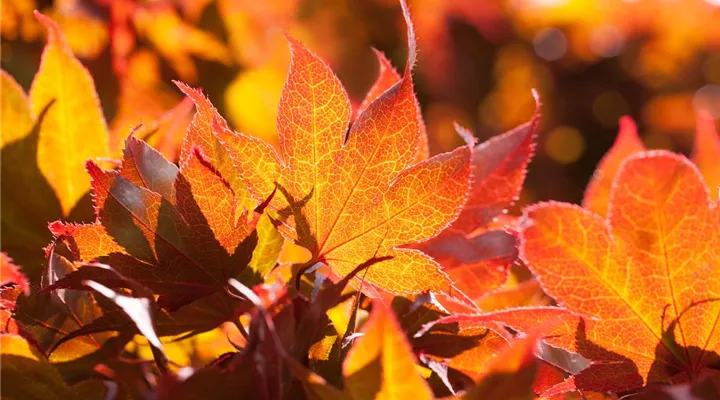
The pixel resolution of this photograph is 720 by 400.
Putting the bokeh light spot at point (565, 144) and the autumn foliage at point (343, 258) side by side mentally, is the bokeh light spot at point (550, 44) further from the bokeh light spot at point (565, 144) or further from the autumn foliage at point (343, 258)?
the autumn foliage at point (343, 258)

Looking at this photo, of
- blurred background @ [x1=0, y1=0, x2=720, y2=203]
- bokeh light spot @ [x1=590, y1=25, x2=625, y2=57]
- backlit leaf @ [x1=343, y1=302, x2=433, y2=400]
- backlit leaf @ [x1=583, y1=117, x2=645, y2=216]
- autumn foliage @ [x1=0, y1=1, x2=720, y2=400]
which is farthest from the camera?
bokeh light spot @ [x1=590, y1=25, x2=625, y2=57]

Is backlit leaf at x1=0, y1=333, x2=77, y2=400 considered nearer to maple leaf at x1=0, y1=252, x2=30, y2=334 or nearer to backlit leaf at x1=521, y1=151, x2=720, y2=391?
maple leaf at x1=0, y1=252, x2=30, y2=334

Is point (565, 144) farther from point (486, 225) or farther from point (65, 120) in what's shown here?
point (65, 120)

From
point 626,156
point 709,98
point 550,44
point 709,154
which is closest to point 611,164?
point 626,156

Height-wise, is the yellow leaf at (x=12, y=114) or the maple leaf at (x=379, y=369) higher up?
the yellow leaf at (x=12, y=114)

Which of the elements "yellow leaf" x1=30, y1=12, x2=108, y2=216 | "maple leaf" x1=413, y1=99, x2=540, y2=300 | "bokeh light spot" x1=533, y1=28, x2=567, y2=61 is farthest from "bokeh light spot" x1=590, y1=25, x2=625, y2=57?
"yellow leaf" x1=30, y1=12, x2=108, y2=216

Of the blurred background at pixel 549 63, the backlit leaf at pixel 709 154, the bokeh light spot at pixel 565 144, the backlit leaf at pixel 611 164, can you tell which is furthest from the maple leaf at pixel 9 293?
the bokeh light spot at pixel 565 144
